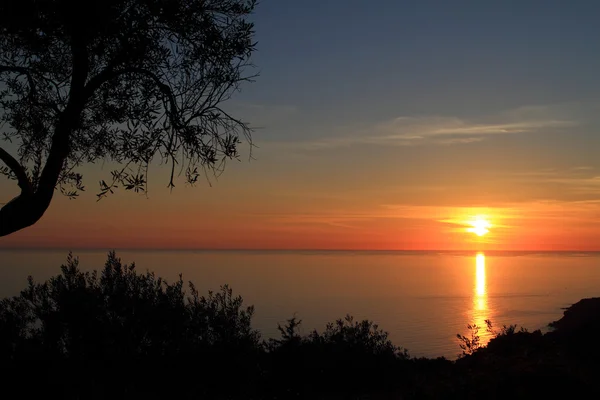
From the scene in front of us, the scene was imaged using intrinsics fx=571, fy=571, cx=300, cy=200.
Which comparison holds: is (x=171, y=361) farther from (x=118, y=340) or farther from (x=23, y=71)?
(x=23, y=71)

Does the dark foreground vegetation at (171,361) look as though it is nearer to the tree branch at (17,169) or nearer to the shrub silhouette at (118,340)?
the shrub silhouette at (118,340)

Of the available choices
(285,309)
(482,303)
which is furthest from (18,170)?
(482,303)

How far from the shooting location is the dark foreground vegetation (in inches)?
340

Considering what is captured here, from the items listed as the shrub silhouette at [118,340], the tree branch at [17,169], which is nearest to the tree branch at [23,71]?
the tree branch at [17,169]

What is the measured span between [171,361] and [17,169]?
387 centimetres

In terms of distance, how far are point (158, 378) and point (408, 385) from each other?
508cm

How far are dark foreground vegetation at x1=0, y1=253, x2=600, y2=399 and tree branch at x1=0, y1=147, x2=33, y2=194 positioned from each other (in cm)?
188

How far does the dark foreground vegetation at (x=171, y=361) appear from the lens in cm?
863

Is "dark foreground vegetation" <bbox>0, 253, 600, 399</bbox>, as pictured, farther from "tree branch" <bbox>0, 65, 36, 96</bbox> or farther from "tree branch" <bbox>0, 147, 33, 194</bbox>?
"tree branch" <bbox>0, 65, 36, 96</bbox>

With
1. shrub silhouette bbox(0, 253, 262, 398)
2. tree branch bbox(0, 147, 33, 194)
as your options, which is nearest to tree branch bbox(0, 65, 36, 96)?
tree branch bbox(0, 147, 33, 194)

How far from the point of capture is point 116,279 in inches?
406

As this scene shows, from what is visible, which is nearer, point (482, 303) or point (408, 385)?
point (408, 385)

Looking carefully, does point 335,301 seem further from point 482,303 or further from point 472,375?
point 472,375

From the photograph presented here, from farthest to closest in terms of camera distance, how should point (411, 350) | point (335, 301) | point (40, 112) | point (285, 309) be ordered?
point (335, 301) < point (285, 309) < point (411, 350) < point (40, 112)
